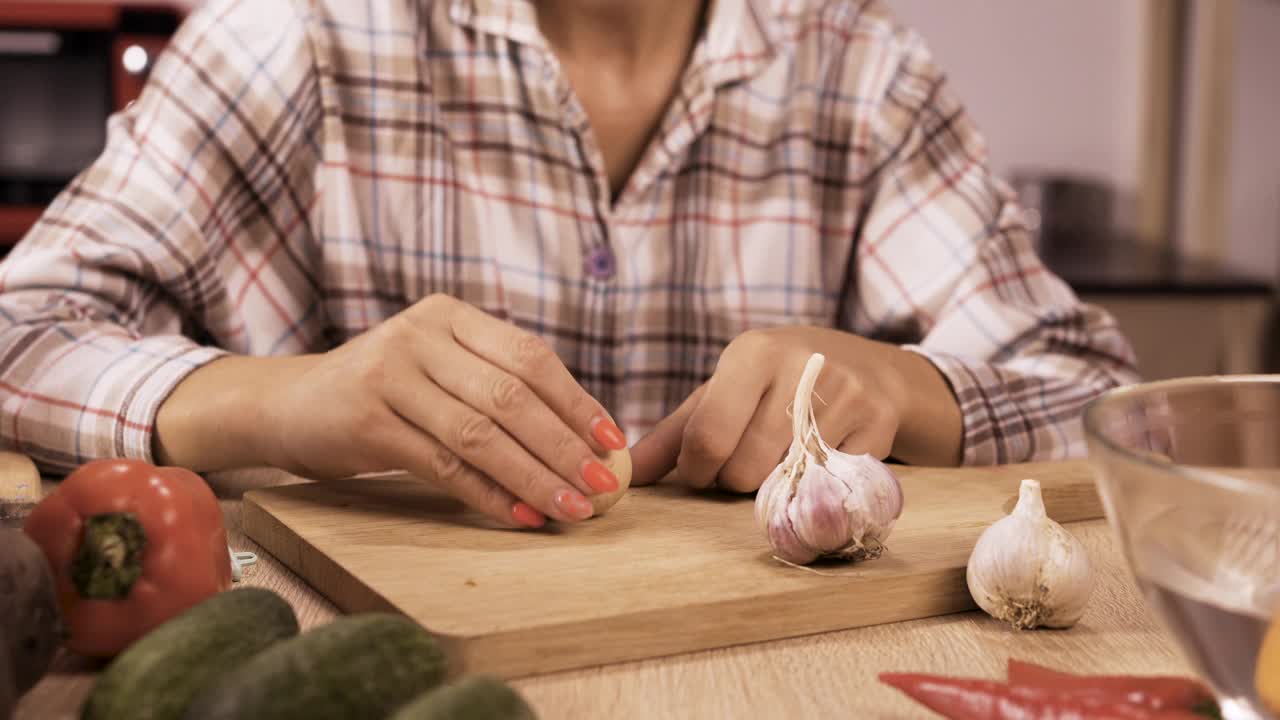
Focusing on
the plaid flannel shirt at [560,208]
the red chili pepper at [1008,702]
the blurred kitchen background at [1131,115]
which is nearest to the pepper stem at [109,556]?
the red chili pepper at [1008,702]

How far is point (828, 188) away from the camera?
1571 millimetres

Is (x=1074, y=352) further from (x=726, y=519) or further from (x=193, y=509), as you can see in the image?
(x=193, y=509)

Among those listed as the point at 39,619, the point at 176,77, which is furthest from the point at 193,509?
the point at 176,77

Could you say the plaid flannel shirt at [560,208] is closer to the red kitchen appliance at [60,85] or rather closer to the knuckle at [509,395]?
the knuckle at [509,395]

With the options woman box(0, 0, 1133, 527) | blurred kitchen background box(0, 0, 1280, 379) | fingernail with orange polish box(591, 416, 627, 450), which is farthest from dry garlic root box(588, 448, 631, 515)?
blurred kitchen background box(0, 0, 1280, 379)

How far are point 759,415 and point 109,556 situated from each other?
0.48 meters

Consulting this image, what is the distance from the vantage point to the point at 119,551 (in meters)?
0.67

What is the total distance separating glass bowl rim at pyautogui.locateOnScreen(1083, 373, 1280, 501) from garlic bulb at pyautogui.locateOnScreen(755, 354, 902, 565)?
192 millimetres

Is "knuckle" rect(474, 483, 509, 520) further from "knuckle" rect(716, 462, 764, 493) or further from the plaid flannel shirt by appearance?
the plaid flannel shirt

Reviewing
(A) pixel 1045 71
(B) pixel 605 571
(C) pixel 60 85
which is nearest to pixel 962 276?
(B) pixel 605 571

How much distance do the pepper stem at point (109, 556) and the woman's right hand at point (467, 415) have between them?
10.4 inches

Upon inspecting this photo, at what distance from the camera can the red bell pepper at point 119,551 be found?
0.66 m

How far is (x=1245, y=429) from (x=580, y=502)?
394mm

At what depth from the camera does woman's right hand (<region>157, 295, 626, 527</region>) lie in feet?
2.91
